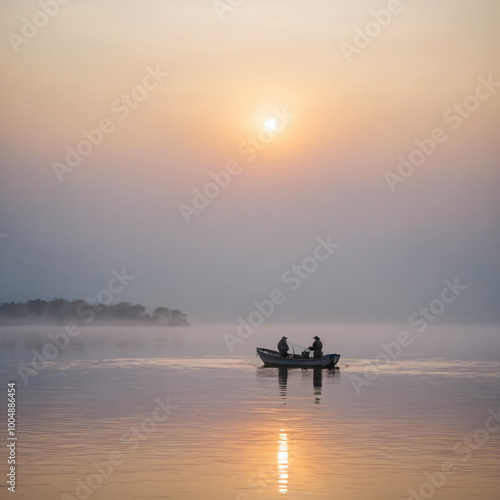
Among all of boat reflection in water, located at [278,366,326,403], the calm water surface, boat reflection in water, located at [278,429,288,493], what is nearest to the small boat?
boat reflection in water, located at [278,366,326,403]

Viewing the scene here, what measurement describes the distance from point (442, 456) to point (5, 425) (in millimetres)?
17180

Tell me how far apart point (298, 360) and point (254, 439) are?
38.5m

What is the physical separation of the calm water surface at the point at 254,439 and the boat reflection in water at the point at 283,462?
0.12 ft

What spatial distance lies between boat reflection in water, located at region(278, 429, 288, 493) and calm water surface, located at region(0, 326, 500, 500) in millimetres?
36

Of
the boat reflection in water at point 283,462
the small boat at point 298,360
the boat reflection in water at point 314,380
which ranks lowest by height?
the boat reflection in water at point 283,462

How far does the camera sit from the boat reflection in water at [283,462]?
23.1 metres

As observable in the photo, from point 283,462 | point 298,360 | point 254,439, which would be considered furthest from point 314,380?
point 283,462

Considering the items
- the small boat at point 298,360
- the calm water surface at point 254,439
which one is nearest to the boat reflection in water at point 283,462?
the calm water surface at point 254,439

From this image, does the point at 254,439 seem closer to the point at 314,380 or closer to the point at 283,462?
the point at 283,462

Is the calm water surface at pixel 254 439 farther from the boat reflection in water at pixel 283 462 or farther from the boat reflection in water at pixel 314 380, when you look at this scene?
the boat reflection in water at pixel 314 380

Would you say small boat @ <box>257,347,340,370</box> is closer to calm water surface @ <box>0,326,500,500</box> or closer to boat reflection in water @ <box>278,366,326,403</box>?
boat reflection in water @ <box>278,366,326,403</box>

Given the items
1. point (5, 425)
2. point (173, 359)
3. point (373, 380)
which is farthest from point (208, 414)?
point (173, 359)

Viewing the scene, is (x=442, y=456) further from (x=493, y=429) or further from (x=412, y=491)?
(x=493, y=429)

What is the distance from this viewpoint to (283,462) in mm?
26062
